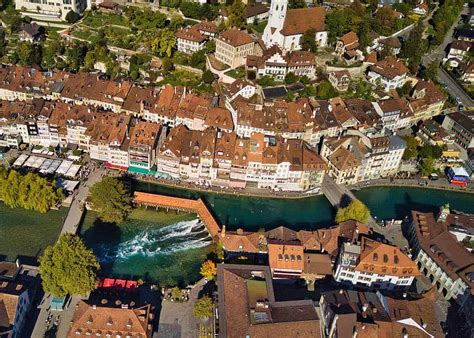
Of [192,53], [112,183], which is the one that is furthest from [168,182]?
[192,53]

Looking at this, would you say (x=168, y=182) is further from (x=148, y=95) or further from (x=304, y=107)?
(x=304, y=107)

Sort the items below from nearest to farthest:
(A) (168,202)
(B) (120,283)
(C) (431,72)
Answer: (B) (120,283) < (A) (168,202) < (C) (431,72)

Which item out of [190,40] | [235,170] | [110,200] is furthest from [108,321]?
[190,40]

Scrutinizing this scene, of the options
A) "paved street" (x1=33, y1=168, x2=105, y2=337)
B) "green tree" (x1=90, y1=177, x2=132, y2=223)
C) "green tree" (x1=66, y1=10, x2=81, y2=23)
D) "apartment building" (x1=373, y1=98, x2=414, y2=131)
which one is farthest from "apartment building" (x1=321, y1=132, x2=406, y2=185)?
"green tree" (x1=66, y1=10, x2=81, y2=23)

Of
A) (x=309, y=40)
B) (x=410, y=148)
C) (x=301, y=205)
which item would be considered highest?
(x=309, y=40)

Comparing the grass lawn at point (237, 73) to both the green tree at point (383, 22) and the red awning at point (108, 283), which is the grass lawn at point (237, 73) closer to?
the green tree at point (383, 22)

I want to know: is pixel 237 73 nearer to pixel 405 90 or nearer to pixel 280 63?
pixel 280 63
